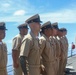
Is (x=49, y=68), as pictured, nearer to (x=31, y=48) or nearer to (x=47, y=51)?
(x=47, y=51)

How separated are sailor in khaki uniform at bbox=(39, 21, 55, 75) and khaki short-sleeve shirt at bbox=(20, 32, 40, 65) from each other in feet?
2.88

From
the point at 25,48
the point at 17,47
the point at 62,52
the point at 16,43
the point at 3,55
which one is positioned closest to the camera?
the point at 25,48

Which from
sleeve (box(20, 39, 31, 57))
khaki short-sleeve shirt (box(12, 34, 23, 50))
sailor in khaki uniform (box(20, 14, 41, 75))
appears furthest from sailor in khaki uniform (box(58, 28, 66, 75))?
sleeve (box(20, 39, 31, 57))

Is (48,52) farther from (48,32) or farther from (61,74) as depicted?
(61,74)

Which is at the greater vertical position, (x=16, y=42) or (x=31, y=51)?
(x=16, y=42)

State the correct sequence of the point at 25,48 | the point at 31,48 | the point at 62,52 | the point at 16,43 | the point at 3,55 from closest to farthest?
1. the point at 25,48
2. the point at 31,48
3. the point at 3,55
4. the point at 16,43
5. the point at 62,52

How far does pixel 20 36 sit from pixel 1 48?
1.84m

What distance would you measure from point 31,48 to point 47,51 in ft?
3.64

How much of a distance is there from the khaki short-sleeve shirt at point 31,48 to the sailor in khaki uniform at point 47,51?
88 centimetres

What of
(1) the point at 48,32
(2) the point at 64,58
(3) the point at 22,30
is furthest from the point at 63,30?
(1) the point at 48,32

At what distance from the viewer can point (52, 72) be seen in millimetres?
6895

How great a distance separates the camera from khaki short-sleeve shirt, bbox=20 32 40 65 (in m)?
5.64

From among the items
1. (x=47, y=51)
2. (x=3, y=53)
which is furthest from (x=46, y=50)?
(x=3, y=53)

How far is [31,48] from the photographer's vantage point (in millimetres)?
5742
